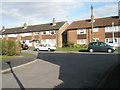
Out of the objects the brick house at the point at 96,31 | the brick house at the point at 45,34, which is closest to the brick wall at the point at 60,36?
the brick house at the point at 45,34

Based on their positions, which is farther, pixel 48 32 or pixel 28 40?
pixel 28 40

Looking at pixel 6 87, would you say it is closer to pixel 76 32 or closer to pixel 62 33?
pixel 76 32

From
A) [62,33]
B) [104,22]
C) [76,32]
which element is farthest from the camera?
[62,33]

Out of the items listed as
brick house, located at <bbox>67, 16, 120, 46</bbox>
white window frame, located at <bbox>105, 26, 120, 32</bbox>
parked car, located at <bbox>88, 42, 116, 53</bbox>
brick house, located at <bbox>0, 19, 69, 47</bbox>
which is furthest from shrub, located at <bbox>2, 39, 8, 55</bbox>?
white window frame, located at <bbox>105, 26, 120, 32</bbox>

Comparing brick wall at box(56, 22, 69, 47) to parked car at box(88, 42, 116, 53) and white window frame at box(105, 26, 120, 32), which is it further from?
parked car at box(88, 42, 116, 53)

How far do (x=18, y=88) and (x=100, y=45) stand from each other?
56.7 ft

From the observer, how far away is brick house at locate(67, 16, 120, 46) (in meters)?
28.7

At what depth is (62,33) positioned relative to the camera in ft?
125

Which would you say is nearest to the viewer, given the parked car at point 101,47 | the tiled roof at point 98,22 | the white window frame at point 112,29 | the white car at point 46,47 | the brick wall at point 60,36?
the parked car at point 101,47

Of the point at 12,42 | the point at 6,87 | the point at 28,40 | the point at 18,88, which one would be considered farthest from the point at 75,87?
the point at 28,40

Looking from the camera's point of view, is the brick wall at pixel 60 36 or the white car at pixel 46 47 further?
the brick wall at pixel 60 36

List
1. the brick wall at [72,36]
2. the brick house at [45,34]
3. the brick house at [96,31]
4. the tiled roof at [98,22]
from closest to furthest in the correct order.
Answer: the brick house at [96,31]
the tiled roof at [98,22]
the brick wall at [72,36]
the brick house at [45,34]

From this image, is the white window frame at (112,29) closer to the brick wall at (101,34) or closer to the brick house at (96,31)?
the brick house at (96,31)

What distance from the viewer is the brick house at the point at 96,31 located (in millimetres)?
28672
